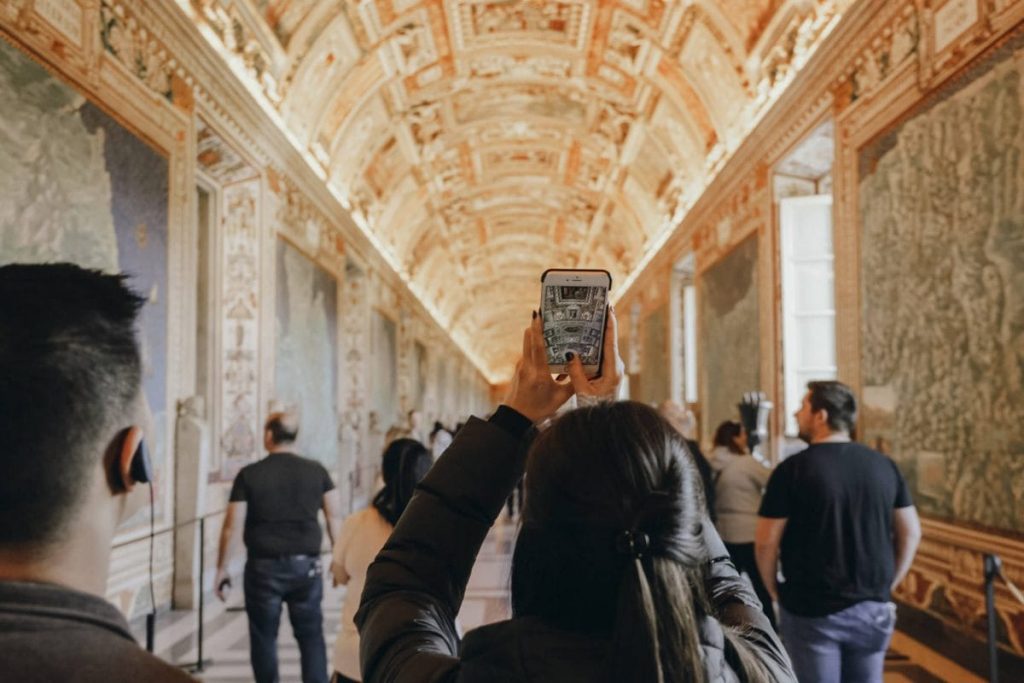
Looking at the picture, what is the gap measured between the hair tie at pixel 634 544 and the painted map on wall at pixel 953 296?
5768 mm

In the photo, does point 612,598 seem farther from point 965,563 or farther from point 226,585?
point 965,563

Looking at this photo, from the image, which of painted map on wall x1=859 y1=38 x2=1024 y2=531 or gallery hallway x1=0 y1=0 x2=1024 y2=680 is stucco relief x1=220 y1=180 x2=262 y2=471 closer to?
gallery hallway x1=0 y1=0 x2=1024 y2=680

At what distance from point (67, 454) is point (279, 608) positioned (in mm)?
4443

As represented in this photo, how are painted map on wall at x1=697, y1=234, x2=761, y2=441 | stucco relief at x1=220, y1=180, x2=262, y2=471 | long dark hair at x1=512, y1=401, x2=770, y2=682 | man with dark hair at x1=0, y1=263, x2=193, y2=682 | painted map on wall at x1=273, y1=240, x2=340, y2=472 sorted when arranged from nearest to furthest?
man with dark hair at x1=0, y1=263, x2=193, y2=682 < long dark hair at x1=512, y1=401, x2=770, y2=682 < stucco relief at x1=220, y1=180, x2=262, y2=471 < painted map on wall at x1=273, y1=240, x2=340, y2=472 < painted map on wall at x1=697, y1=234, x2=761, y2=441

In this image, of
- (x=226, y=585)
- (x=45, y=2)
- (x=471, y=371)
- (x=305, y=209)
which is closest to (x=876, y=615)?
(x=226, y=585)

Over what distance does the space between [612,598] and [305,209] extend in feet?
42.8

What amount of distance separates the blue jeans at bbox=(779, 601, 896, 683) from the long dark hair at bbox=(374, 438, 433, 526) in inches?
71.6

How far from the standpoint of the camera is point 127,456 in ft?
3.58

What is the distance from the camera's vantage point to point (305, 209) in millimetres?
13438

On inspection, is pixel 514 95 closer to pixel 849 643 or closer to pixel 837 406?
pixel 837 406

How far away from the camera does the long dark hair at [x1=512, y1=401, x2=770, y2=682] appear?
1.07m

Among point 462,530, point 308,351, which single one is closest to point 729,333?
point 308,351

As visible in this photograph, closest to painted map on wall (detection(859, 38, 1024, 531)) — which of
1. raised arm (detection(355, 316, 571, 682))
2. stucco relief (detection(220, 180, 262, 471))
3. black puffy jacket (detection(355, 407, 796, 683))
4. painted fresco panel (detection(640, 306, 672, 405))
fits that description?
black puffy jacket (detection(355, 407, 796, 683))

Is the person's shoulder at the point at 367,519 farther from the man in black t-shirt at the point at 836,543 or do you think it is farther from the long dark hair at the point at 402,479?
the man in black t-shirt at the point at 836,543
